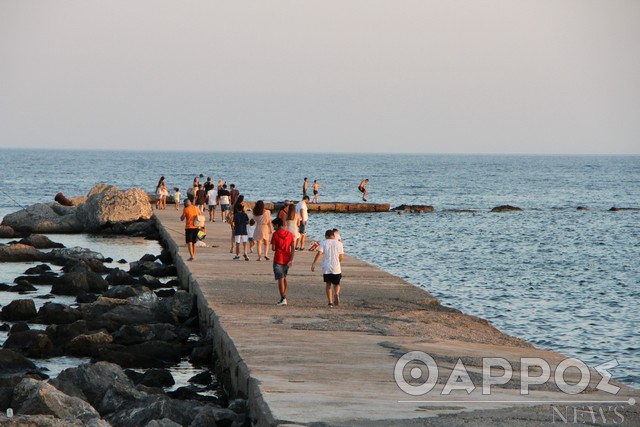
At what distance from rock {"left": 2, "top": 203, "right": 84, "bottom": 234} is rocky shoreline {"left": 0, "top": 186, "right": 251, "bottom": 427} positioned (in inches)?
435

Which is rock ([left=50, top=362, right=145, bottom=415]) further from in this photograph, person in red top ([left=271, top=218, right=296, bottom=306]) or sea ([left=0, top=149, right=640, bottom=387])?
sea ([left=0, top=149, right=640, bottom=387])

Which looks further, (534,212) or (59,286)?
(534,212)

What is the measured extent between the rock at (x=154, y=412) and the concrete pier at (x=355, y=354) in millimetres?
754

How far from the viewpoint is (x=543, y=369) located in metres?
12.0

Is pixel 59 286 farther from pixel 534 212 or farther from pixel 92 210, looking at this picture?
pixel 534 212

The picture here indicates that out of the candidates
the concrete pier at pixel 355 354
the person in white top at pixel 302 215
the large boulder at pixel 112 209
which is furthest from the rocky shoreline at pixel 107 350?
the large boulder at pixel 112 209

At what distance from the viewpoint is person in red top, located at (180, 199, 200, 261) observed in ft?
74.2

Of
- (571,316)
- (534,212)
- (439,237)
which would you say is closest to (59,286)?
(571,316)

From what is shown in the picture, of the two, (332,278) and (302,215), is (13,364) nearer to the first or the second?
(332,278)

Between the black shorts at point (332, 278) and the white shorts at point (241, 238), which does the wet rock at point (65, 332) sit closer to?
the black shorts at point (332, 278)

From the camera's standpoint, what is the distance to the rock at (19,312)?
757 inches

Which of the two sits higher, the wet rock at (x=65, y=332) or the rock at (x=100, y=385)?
the rock at (x=100, y=385)

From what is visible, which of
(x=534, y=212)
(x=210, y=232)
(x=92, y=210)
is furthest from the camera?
(x=534, y=212)

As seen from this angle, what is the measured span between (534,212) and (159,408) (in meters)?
53.9
